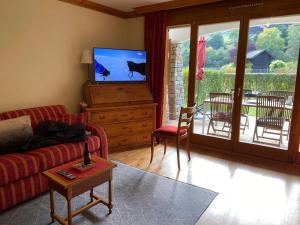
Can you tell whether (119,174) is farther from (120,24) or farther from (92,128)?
(120,24)

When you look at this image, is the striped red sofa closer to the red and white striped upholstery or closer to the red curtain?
the red and white striped upholstery

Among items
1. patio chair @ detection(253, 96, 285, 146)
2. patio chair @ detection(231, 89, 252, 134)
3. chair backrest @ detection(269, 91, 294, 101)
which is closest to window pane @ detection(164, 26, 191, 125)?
patio chair @ detection(231, 89, 252, 134)

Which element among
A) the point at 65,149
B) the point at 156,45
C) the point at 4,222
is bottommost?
the point at 4,222

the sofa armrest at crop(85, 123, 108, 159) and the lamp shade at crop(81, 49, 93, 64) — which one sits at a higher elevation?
the lamp shade at crop(81, 49, 93, 64)

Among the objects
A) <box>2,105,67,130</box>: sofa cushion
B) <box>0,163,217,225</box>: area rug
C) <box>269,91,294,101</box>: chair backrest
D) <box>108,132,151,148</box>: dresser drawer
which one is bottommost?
<box>0,163,217,225</box>: area rug

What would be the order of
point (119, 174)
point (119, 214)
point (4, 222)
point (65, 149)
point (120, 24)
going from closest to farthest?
point (4, 222)
point (119, 214)
point (65, 149)
point (119, 174)
point (120, 24)

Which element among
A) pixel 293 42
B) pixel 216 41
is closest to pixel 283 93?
pixel 293 42

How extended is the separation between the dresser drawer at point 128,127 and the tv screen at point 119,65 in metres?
0.74

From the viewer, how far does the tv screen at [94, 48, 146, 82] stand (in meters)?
3.54

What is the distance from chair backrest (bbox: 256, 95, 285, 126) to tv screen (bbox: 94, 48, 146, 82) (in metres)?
1.93

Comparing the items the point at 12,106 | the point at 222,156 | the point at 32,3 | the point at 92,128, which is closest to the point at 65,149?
the point at 92,128

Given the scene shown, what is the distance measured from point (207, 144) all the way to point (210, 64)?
1.34m

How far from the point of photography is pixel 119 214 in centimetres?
204

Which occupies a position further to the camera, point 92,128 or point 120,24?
point 120,24
